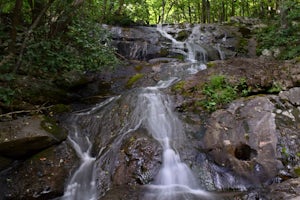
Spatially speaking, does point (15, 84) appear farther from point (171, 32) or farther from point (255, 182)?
point (171, 32)

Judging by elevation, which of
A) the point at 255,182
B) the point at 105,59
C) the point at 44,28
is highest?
the point at 44,28

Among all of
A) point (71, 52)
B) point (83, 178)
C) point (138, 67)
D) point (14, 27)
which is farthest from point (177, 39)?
point (83, 178)

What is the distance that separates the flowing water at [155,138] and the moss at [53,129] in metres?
0.21

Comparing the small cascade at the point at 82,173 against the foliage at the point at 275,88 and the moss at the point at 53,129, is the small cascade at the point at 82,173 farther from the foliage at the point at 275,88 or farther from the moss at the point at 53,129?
the foliage at the point at 275,88

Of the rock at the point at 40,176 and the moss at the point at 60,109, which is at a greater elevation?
the moss at the point at 60,109

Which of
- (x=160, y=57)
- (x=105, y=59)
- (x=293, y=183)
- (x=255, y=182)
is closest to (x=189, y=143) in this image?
(x=255, y=182)

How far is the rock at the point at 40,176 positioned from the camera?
4.72 m

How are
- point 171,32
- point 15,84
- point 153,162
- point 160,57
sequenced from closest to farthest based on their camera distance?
point 153,162
point 15,84
point 160,57
point 171,32

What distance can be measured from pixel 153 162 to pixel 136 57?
732 centimetres

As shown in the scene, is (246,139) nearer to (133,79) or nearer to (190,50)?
(133,79)

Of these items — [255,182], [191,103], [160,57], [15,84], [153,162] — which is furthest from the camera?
[160,57]

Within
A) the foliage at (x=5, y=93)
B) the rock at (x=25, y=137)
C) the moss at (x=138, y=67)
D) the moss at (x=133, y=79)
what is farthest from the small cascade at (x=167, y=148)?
the foliage at (x=5, y=93)

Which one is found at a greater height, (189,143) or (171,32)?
(171,32)

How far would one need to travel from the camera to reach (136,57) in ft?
38.3
